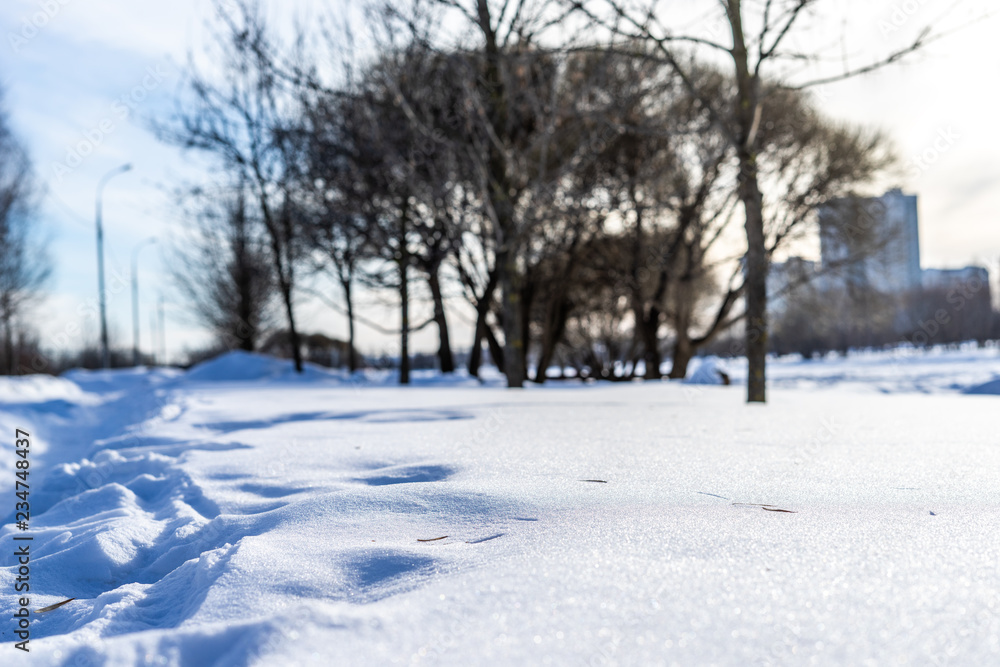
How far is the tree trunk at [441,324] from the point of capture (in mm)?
12613


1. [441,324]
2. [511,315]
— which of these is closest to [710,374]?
[511,315]

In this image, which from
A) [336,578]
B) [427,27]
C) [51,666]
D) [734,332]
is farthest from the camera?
[734,332]

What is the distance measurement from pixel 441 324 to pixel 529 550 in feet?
43.5

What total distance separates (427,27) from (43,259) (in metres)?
18.9

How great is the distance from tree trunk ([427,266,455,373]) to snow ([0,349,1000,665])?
940 cm

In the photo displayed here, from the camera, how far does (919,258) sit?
21.6 m

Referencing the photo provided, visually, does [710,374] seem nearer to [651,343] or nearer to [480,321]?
[651,343]

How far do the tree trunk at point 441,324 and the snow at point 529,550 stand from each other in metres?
9.40

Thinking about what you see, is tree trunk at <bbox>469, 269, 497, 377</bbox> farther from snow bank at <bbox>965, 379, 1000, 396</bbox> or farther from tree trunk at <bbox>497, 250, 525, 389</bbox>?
snow bank at <bbox>965, 379, 1000, 396</bbox>

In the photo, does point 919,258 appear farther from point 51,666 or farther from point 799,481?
point 51,666

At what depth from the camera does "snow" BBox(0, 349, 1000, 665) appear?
0.87m

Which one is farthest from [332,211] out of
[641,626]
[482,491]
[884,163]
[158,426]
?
[884,163]

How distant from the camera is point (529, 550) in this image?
1.24 metres

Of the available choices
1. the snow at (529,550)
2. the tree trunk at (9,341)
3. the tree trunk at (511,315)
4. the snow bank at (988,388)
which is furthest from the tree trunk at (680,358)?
the tree trunk at (9,341)
